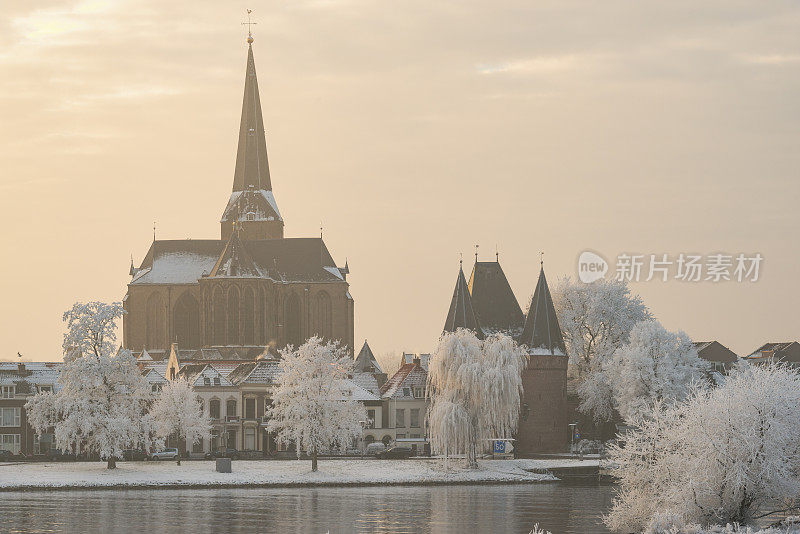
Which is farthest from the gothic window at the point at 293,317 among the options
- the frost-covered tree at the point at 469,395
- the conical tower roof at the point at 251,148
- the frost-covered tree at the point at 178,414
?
the frost-covered tree at the point at 469,395

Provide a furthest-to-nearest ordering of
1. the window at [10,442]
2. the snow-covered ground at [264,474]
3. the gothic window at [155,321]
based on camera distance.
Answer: the gothic window at [155,321]
the window at [10,442]
the snow-covered ground at [264,474]

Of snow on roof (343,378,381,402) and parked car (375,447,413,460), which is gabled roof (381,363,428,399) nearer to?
snow on roof (343,378,381,402)

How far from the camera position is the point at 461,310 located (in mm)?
113250

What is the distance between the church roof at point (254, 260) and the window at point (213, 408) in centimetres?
3861

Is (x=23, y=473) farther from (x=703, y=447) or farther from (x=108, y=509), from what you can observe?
(x=703, y=447)

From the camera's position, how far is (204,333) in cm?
14588

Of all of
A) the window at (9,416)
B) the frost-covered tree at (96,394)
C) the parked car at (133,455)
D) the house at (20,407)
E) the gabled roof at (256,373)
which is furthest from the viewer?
the gabled roof at (256,373)

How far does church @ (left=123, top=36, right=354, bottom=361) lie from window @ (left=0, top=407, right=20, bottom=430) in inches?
1270

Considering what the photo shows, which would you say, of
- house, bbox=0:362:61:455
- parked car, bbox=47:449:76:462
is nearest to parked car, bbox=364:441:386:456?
parked car, bbox=47:449:76:462

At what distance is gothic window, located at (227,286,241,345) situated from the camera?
145125mm

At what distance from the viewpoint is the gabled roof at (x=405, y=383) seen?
391 feet

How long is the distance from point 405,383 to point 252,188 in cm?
5284

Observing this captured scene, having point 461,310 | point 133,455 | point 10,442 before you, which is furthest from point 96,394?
point 461,310

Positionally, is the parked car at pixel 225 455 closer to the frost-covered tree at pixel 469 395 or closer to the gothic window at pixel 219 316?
the frost-covered tree at pixel 469 395
